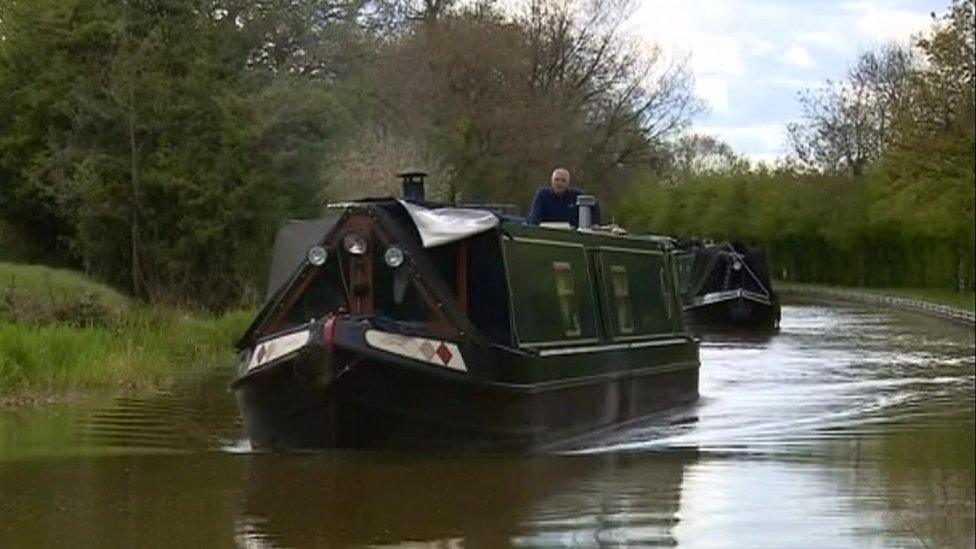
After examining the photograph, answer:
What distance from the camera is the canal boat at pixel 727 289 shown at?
32.9 m

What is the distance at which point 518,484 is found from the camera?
11102 mm

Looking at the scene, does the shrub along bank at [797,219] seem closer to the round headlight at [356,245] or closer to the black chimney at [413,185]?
the round headlight at [356,245]

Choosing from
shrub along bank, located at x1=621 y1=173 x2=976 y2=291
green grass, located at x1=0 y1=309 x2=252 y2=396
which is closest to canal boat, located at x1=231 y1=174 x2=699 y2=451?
shrub along bank, located at x1=621 y1=173 x2=976 y2=291

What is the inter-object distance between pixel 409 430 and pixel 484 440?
0.54 meters

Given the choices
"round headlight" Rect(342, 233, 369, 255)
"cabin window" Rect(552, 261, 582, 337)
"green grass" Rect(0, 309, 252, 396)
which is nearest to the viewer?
"round headlight" Rect(342, 233, 369, 255)

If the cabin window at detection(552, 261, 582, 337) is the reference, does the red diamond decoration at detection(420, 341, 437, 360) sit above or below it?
below

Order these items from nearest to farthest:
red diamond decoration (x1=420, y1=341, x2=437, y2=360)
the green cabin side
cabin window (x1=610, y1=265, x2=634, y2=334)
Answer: red diamond decoration (x1=420, y1=341, x2=437, y2=360) → the green cabin side → cabin window (x1=610, y1=265, x2=634, y2=334)

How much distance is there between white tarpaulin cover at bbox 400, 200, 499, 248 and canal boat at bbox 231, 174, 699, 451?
0.04 ft

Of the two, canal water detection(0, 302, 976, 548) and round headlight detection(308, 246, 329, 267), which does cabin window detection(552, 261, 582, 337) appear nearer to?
canal water detection(0, 302, 976, 548)

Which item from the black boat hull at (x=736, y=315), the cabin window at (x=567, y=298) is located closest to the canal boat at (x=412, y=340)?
the cabin window at (x=567, y=298)

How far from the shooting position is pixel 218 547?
8750mm

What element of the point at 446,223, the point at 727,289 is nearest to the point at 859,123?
the point at 727,289

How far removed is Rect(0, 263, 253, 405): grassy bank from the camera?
18.0m

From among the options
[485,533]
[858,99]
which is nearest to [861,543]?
Answer: [485,533]
